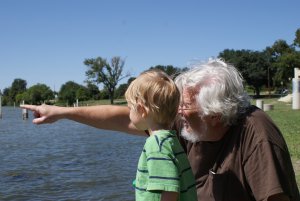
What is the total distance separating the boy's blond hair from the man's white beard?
1.26 ft

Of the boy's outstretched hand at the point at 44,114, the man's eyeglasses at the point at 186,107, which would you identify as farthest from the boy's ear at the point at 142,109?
the boy's outstretched hand at the point at 44,114

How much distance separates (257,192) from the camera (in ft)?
8.87

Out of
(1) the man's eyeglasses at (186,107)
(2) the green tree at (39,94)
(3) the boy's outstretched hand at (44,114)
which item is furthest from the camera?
(2) the green tree at (39,94)

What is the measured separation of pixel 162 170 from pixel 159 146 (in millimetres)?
137

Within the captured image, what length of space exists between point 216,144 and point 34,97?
142421mm

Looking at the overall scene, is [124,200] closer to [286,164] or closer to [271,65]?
[286,164]

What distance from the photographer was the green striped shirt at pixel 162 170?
2.57 m

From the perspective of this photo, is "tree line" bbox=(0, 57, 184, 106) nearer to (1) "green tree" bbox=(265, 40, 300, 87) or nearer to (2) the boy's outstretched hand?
(1) "green tree" bbox=(265, 40, 300, 87)

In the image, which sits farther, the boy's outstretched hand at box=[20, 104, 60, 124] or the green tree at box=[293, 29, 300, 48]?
the green tree at box=[293, 29, 300, 48]

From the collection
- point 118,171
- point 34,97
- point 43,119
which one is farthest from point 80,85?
point 43,119

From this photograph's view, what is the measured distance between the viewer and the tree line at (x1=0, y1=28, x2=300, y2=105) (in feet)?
252

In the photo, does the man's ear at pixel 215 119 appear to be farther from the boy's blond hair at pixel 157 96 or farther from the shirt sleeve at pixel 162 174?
the shirt sleeve at pixel 162 174

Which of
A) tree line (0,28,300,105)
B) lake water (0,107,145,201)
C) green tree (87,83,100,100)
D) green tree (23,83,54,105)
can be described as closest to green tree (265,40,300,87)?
tree line (0,28,300,105)

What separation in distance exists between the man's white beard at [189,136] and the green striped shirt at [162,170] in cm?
39
